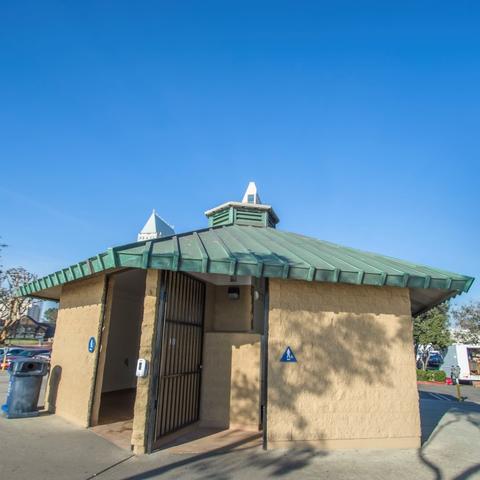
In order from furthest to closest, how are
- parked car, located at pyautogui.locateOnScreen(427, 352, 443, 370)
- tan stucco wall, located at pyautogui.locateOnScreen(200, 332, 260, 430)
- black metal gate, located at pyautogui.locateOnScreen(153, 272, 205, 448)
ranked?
parked car, located at pyautogui.locateOnScreen(427, 352, 443, 370)
tan stucco wall, located at pyautogui.locateOnScreen(200, 332, 260, 430)
black metal gate, located at pyautogui.locateOnScreen(153, 272, 205, 448)

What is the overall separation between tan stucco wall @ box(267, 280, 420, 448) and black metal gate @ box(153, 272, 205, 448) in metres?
1.89

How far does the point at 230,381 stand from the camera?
8.27 m

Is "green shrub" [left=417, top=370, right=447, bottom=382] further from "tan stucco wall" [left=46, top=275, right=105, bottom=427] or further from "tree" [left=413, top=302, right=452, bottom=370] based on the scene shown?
"tan stucco wall" [left=46, top=275, right=105, bottom=427]

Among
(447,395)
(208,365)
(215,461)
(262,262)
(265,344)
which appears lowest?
(447,395)

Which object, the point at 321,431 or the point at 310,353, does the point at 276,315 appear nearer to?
the point at 310,353

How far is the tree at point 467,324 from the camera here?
35.1 meters

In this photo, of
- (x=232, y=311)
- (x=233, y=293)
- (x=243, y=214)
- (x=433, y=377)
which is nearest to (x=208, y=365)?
(x=232, y=311)

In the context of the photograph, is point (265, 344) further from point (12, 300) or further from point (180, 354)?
point (12, 300)

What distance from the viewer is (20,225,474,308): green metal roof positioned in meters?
6.08

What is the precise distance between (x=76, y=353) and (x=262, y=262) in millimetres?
5198

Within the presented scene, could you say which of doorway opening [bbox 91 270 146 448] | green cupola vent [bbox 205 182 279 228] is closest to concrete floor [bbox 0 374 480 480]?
doorway opening [bbox 91 270 146 448]

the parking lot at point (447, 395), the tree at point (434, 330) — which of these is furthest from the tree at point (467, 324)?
the parking lot at point (447, 395)

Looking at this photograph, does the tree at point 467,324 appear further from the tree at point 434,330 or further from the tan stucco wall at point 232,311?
the tan stucco wall at point 232,311

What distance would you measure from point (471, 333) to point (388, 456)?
117 feet
